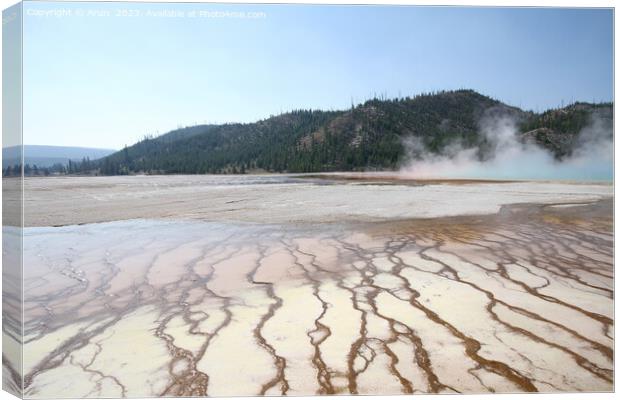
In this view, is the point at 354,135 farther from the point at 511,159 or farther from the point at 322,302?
the point at 322,302

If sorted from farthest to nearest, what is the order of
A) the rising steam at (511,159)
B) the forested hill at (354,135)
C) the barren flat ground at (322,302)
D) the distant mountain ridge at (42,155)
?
the forested hill at (354,135)
the rising steam at (511,159)
the distant mountain ridge at (42,155)
the barren flat ground at (322,302)

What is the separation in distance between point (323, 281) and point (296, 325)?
46cm

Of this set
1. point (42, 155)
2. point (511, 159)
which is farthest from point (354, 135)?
point (42, 155)

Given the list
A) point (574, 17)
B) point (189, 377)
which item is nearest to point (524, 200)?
point (574, 17)

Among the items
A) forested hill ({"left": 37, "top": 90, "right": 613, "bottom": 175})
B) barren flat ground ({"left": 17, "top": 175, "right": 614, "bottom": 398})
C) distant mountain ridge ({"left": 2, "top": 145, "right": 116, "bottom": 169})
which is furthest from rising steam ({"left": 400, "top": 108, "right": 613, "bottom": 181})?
distant mountain ridge ({"left": 2, "top": 145, "right": 116, "bottom": 169})

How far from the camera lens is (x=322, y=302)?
2.04 metres

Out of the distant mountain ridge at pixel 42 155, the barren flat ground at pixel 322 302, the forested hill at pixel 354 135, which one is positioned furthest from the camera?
the forested hill at pixel 354 135

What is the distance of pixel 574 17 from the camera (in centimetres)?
245

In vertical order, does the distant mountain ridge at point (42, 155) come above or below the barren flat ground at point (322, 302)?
above

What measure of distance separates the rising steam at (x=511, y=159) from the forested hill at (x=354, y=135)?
61 millimetres

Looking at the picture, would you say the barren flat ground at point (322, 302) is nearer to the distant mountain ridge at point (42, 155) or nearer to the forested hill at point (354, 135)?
the distant mountain ridge at point (42, 155)

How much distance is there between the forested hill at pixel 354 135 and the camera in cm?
284

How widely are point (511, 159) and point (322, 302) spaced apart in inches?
94.0

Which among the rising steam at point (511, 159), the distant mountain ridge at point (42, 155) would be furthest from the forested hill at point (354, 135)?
the distant mountain ridge at point (42, 155)
